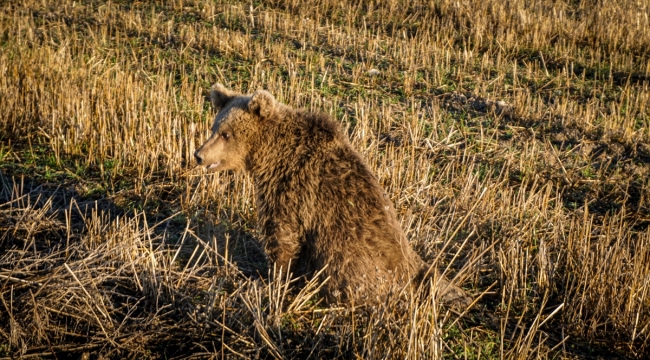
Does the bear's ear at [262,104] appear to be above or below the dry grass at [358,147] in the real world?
above

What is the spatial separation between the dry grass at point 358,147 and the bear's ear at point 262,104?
4.02 ft

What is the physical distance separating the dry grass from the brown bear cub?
270mm

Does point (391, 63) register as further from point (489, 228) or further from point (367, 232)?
point (367, 232)

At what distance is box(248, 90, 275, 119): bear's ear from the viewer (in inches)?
212

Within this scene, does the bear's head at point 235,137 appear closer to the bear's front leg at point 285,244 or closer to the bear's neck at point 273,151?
the bear's neck at point 273,151

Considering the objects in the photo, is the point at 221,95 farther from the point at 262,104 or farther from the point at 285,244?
the point at 285,244

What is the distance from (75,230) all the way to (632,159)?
7.68 meters

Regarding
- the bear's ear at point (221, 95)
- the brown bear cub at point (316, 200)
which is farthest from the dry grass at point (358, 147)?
the bear's ear at point (221, 95)

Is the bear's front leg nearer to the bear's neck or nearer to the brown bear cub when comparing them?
the brown bear cub

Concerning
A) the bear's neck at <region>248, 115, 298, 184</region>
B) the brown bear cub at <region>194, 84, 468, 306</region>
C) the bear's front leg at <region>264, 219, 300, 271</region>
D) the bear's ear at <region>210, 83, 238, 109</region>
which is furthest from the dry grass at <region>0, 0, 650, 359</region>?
the bear's ear at <region>210, 83, 238, 109</region>

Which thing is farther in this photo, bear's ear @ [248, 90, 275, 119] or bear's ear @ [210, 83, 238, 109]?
bear's ear @ [210, 83, 238, 109]

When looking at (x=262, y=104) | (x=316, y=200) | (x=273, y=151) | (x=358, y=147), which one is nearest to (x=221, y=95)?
(x=262, y=104)

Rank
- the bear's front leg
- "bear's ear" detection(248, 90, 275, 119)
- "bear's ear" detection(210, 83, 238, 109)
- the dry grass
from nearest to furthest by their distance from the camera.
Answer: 1. the dry grass
2. the bear's front leg
3. "bear's ear" detection(248, 90, 275, 119)
4. "bear's ear" detection(210, 83, 238, 109)

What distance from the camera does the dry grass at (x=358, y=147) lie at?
4.76 m
